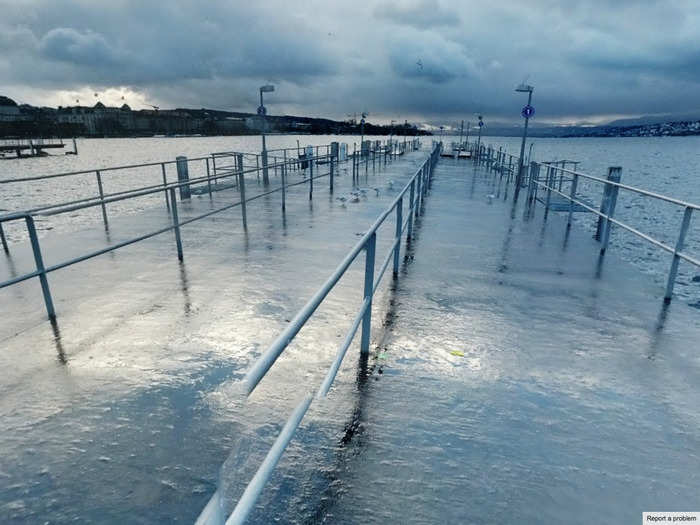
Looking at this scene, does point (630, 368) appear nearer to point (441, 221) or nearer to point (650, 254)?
point (441, 221)

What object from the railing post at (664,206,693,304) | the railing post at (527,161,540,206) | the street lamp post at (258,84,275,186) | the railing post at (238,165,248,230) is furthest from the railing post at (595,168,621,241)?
the street lamp post at (258,84,275,186)

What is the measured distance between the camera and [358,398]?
2926mm

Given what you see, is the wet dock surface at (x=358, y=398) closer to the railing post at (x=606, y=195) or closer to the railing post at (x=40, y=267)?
the railing post at (x=40, y=267)

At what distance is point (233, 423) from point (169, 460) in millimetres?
410

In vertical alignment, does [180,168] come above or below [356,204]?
above

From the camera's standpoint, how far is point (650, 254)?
37.1 feet

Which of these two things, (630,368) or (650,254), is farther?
(650,254)

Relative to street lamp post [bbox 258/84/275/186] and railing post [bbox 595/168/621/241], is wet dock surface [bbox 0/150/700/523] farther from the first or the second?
street lamp post [bbox 258/84/275/186]

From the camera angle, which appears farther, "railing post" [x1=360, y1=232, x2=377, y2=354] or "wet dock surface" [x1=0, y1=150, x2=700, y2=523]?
"railing post" [x1=360, y1=232, x2=377, y2=354]

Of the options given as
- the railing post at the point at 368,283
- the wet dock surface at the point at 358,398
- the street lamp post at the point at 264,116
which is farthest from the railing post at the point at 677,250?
the street lamp post at the point at 264,116

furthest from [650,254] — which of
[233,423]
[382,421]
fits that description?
[233,423]

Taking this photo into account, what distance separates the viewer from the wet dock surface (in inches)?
84.7

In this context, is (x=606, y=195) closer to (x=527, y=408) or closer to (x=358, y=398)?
(x=527, y=408)

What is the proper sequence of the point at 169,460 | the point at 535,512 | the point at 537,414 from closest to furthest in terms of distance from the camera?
the point at 535,512 → the point at 169,460 → the point at 537,414
